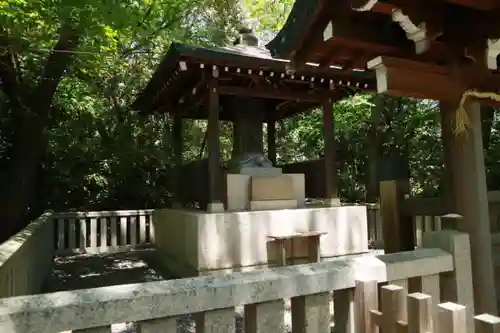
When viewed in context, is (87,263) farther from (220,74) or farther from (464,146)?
(464,146)

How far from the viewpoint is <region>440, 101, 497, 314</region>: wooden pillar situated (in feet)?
7.93

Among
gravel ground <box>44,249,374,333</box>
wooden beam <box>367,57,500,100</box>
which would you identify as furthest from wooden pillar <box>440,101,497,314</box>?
gravel ground <box>44,249,374,333</box>

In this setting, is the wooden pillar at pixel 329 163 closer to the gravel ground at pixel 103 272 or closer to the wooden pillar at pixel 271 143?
the wooden pillar at pixel 271 143

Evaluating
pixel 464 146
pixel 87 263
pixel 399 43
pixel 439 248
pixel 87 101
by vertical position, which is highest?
pixel 87 101

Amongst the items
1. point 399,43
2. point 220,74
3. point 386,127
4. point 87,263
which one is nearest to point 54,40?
point 220,74

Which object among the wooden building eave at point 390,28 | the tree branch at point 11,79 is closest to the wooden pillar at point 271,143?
the tree branch at point 11,79

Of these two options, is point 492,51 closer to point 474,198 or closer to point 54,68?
point 474,198

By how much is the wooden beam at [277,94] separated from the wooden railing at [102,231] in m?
4.59

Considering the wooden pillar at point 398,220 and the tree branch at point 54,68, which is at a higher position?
the tree branch at point 54,68

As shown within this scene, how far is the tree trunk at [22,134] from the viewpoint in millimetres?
8516

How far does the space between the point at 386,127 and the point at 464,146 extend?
36.8ft

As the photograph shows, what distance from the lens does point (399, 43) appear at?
2609 mm

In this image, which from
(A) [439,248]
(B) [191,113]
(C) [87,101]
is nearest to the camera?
(A) [439,248]

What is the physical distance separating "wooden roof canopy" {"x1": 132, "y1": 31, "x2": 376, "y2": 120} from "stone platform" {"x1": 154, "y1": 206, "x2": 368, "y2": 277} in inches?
87.1
